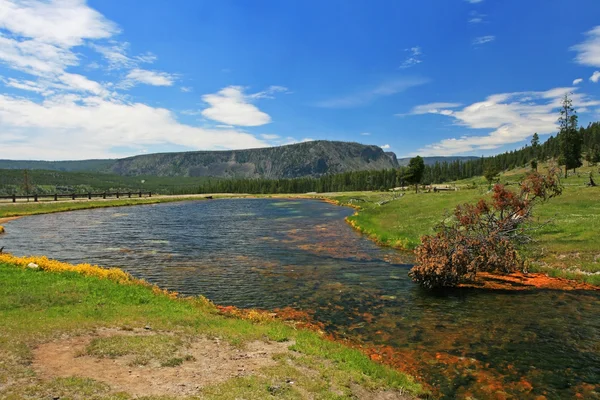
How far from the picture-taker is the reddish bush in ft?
85.9

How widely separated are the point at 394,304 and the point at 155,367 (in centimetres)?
1526

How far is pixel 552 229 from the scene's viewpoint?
36.8 metres

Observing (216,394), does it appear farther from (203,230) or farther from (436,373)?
(203,230)

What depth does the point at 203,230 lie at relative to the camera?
60500 millimetres

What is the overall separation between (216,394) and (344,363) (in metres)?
5.66

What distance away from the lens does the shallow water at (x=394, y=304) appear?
14812mm

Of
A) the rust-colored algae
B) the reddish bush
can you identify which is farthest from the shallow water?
the reddish bush

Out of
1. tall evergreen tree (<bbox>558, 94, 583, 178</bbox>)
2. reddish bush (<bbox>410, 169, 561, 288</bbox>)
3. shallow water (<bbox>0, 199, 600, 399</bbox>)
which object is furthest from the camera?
tall evergreen tree (<bbox>558, 94, 583, 178</bbox>)

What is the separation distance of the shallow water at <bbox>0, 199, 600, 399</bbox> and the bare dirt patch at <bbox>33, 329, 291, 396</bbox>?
631cm

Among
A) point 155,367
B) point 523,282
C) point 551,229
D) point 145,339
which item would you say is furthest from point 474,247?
point 155,367

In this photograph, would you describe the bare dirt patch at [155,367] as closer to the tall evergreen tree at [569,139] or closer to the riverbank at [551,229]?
the riverbank at [551,229]

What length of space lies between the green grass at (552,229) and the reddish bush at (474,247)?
292 centimetres

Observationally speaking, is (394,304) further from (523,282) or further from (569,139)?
(569,139)

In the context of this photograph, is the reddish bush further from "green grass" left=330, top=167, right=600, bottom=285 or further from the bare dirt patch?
the bare dirt patch
